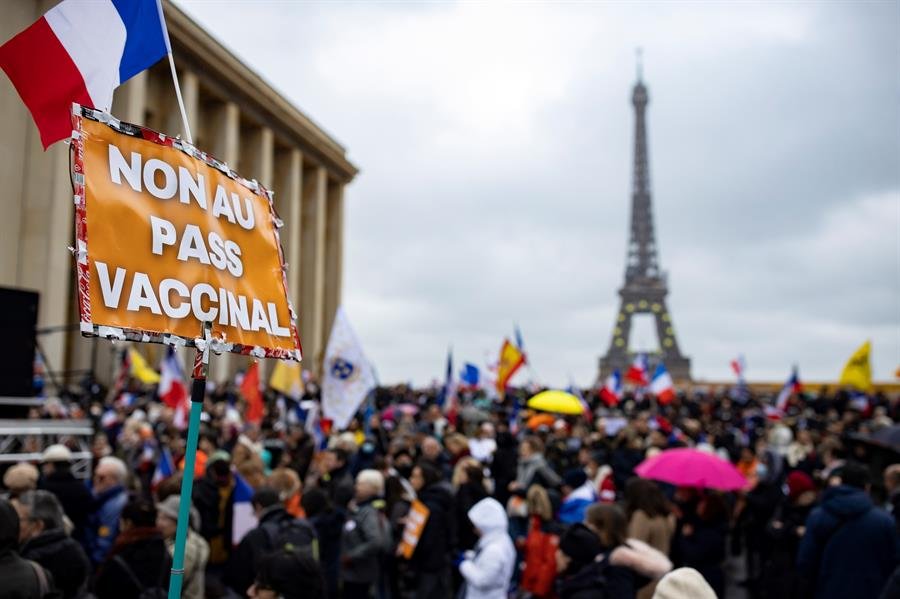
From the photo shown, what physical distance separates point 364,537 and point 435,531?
732 mm

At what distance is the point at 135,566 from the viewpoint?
435 centimetres

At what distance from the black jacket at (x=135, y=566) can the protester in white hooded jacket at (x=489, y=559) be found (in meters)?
2.46

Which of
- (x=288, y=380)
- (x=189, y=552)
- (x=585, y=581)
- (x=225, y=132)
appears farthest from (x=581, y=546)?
(x=225, y=132)

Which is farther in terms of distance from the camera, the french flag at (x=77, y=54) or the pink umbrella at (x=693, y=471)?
the pink umbrella at (x=693, y=471)

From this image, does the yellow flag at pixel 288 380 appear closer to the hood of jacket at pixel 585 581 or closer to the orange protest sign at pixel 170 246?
the hood of jacket at pixel 585 581

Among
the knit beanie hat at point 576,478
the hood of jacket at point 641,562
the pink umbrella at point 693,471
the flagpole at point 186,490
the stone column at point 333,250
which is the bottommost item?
the hood of jacket at point 641,562

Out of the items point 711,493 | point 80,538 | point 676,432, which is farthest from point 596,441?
point 80,538

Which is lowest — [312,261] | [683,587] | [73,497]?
[73,497]

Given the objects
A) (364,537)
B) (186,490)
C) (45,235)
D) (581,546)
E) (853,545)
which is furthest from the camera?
(45,235)

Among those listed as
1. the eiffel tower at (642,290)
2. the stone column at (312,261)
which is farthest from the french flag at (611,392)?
the eiffel tower at (642,290)

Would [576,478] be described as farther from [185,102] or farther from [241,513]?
[185,102]

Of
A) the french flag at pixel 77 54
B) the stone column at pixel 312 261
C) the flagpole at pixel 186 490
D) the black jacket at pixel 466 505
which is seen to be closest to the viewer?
the flagpole at pixel 186 490

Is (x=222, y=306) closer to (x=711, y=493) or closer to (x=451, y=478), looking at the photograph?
(x=711, y=493)

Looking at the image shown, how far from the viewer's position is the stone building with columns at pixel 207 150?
917 inches
